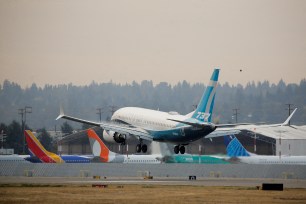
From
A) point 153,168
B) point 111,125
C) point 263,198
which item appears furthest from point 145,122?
point 263,198

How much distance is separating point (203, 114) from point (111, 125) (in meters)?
15.1

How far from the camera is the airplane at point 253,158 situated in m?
184

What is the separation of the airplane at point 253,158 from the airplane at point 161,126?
40.2m

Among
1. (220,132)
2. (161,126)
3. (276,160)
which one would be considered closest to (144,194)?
(161,126)

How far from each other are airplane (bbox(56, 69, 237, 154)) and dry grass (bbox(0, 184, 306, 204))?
17.0 metres

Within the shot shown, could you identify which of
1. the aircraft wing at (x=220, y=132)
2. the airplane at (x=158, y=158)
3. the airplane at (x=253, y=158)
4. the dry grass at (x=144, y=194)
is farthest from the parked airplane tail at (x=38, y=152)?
the dry grass at (x=144, y=194)

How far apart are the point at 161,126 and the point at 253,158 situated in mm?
46969

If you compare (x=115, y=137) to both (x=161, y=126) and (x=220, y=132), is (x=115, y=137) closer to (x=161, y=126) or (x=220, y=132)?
(x=161, y=126)

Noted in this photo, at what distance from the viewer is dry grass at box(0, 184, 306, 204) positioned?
98500 mm

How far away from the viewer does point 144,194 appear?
357ft

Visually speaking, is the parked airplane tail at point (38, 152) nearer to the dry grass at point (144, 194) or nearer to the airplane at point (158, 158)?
the airplane at point (158, 158)

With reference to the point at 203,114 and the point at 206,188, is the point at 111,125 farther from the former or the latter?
the point at 206,188

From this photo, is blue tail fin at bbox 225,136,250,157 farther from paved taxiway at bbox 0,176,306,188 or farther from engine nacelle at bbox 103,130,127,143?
engine nacelle at bbox 103,130,127,143

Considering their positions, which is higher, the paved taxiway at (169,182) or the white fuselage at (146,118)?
the white fuselage at (146,118)
